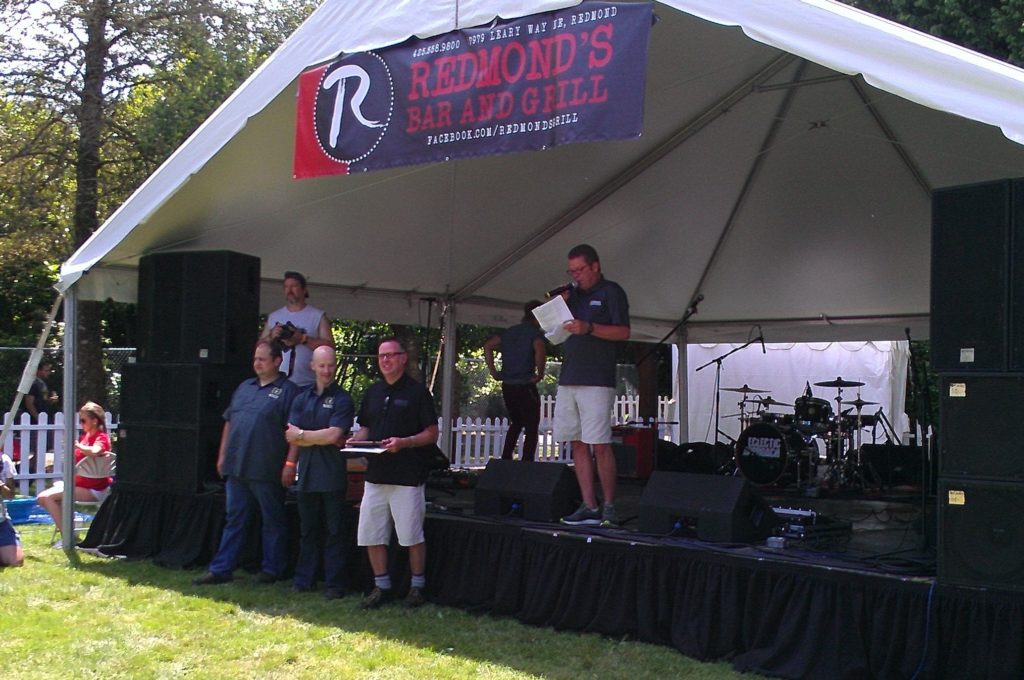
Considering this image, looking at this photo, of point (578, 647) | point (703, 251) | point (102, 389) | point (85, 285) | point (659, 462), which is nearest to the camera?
point (578, 647)

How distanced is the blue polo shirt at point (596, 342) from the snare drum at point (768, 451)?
4287 millimetres

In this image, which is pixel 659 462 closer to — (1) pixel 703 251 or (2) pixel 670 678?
(1) pixel 703 251

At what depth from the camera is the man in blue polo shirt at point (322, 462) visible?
577cm

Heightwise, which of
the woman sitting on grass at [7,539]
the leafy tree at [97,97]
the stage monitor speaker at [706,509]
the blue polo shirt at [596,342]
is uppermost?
the leafy tree at [97,97]

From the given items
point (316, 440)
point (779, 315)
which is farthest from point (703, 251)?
point (316, 440)

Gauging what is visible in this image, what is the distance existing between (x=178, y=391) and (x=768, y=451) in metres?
5.54

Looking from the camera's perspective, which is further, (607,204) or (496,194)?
(607,204)

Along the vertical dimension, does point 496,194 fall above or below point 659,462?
above

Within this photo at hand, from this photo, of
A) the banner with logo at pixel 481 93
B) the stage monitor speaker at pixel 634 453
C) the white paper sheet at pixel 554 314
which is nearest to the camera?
the banner with logo at pixel 481 93

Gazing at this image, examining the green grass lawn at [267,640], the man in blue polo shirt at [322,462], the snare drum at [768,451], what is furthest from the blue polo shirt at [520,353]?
the green grass lawn at [267,640]

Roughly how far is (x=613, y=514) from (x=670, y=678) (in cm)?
143

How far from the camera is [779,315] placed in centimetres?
1077

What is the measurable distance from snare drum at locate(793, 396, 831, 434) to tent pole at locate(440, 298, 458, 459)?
3351 millimetres

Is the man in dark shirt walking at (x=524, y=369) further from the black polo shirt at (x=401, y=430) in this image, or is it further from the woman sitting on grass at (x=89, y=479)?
the woman sitting on grass at (x=89, y=479)
